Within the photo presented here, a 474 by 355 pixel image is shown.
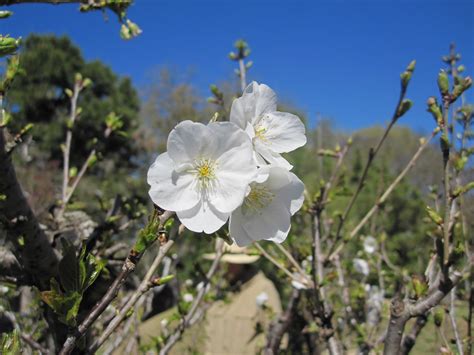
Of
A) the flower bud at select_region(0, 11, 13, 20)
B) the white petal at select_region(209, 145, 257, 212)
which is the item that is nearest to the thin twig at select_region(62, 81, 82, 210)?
the flower bud at select_region(0, 11, 13, 20)

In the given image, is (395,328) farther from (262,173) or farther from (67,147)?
(67,147)

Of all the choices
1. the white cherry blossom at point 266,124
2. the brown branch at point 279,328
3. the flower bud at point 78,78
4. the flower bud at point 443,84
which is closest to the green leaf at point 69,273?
the white cherry blossom at point 266,124

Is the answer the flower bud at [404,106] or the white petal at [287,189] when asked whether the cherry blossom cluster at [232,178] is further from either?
the flower bud at [404,106]

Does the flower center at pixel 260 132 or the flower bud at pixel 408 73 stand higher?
the flower bud at pixel 408 73

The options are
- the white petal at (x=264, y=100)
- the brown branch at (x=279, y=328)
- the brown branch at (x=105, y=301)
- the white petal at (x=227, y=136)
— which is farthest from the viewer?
the brown branch at (x=279, y=328)

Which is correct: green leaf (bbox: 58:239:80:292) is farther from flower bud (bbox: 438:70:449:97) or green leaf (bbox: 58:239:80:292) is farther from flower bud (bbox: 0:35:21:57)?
flower bud (bbox: 438:70:449:97)

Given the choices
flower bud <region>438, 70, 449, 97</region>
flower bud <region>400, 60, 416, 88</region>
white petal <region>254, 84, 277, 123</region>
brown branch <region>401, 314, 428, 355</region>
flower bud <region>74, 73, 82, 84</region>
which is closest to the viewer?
white petal <region>254, 84, 277, 123</region>

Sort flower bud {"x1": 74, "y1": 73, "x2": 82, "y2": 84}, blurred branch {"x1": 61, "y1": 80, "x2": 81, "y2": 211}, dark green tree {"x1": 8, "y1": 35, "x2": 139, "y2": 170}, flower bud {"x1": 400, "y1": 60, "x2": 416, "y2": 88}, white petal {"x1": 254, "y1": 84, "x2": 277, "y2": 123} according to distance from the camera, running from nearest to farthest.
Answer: white petal {"x1": 254, "y1": 84, "x2": 277, "y2": 123} < flower bud {"x1": 400, "y1": 60, "x2": 416, "y2": 88} < blurred branch {"x1": 61, "y1": 80, "x2": 81, "y2": 211} < flower bud {"x1": 74, "y1": 73, "x2": 82, "y2": 84} < dark green tree {"x1": 8, "y1": 35, "x2": 139, "y2": 170}

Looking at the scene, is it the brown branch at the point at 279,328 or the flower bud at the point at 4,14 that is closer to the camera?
the flower bud at the point at 4,14
